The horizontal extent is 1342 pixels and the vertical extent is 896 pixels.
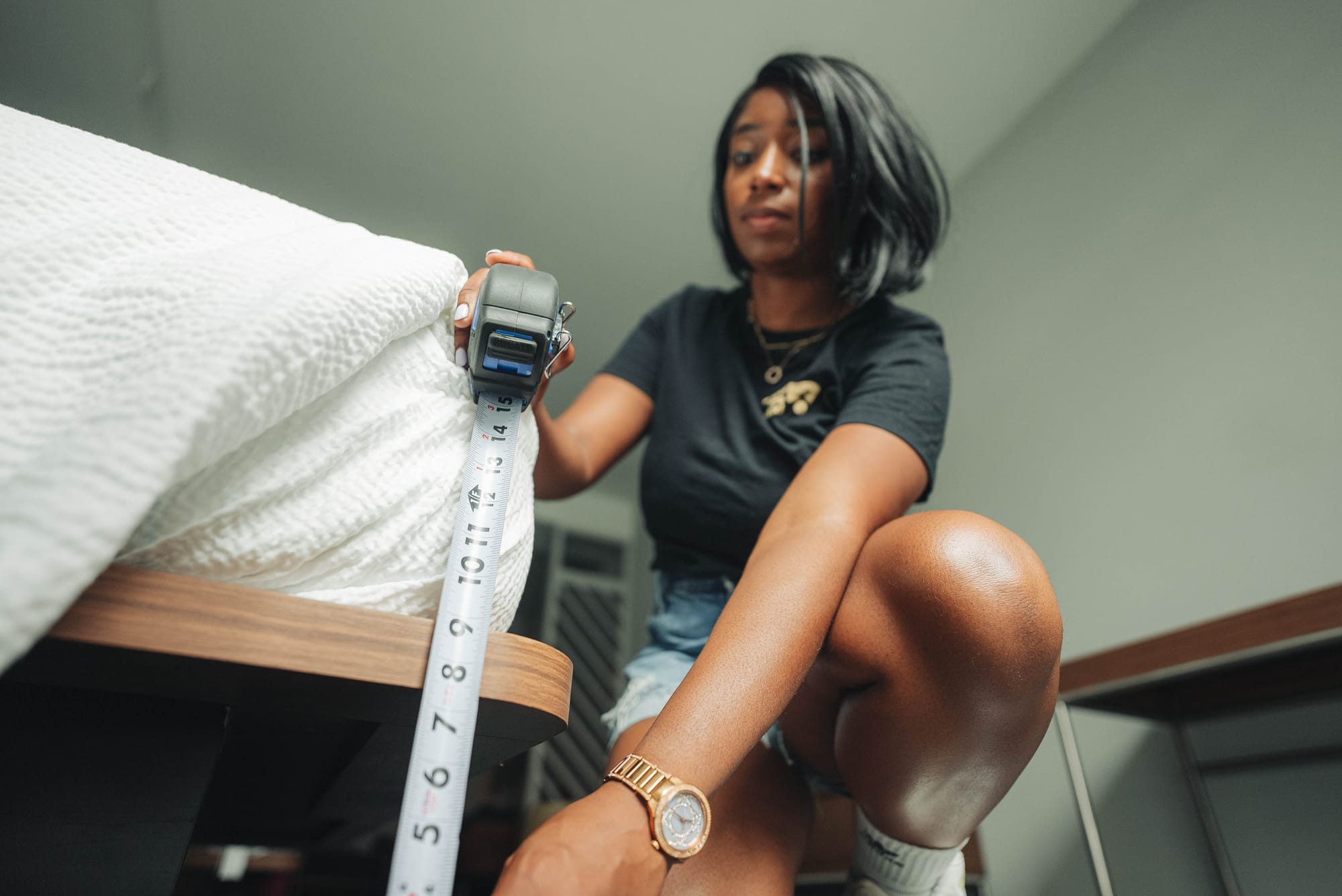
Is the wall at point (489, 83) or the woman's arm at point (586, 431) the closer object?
the woman's arm at point (586, 431)

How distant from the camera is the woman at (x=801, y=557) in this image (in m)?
0.41

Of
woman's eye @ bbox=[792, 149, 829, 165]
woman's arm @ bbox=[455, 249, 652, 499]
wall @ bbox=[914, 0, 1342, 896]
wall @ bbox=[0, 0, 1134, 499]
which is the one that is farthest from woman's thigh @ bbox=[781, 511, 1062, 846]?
wall @ bbox=[0, 0, 1134, 499]

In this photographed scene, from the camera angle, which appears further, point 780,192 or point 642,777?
point 780,192

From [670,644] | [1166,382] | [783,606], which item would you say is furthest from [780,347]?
[1166,382]

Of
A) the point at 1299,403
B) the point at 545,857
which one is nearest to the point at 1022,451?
the point at 1299,403

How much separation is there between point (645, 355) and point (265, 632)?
68cm

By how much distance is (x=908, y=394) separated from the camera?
2.23ft

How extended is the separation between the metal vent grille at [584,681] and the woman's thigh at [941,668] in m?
2.57

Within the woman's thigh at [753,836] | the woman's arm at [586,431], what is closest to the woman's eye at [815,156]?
the woman's arm at [586,431]

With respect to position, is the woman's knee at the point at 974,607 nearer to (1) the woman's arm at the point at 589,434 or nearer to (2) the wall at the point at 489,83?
(1) the woman's arm at the point at 589,434

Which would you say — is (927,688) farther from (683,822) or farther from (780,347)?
(780,347)

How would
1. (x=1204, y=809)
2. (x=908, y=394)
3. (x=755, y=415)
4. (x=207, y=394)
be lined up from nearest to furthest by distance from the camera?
(x=207, y=394), (x=908, y=394), (x=755, y=415), (x=1204, y=809)

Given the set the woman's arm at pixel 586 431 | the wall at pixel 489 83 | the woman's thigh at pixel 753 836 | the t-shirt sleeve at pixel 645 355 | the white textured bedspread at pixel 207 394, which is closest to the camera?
the white textured bedspread at pixel 207 394

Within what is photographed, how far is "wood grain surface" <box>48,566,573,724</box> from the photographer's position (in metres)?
0.26
